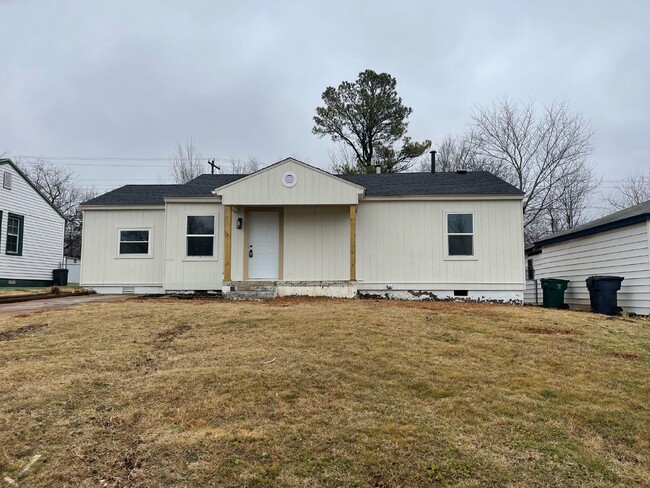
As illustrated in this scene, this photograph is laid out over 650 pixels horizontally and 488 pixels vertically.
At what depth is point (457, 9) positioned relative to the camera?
15.3 metres

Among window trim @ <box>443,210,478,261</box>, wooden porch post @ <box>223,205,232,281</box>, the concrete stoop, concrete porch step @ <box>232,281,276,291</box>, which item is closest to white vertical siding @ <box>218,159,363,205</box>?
wooden porch post @ <box>223,205,232,281</box>

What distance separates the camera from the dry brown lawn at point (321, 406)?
2.95 meters

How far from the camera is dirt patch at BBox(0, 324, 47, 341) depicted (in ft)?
21.0

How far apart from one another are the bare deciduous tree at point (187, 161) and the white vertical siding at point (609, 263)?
25.1m

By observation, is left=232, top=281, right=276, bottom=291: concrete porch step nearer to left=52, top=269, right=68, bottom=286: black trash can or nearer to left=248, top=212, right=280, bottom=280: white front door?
left=248, top=212, right=280, bottom=280: white front door

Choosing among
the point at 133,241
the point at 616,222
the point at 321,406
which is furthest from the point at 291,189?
the point at 321,406

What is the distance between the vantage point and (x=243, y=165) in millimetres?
34875

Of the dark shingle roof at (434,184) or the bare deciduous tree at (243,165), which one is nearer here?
the dark shingle roof at (434,184)

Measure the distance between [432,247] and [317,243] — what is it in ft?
11.4

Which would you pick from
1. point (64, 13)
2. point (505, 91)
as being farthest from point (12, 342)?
point (505, 91)

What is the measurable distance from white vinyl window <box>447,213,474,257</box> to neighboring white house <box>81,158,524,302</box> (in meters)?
0.03

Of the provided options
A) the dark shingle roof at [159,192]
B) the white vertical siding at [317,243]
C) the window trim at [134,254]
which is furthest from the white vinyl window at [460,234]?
the window trim at [134,254]

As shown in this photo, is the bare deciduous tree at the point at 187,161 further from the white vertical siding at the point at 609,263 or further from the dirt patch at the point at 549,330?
the dirt patch at the point at 549,330

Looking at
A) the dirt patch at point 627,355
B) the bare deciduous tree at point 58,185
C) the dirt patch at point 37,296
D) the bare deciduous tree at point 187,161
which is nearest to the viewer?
the dirt patch at point 627,355
